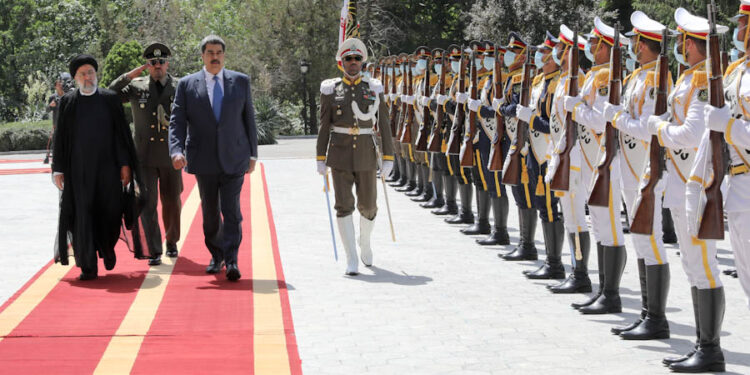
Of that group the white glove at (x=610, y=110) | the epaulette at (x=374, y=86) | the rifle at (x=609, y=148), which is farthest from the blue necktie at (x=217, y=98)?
the white glove at (x=610, y=110)

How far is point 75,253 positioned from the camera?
32.2 ft

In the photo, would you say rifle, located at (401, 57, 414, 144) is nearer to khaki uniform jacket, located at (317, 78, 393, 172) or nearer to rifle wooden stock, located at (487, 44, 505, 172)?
rifle wooden stock, located at (487, 44, 505, 172)

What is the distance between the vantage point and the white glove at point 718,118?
5.89 m

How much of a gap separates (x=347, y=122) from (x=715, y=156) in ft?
16.3

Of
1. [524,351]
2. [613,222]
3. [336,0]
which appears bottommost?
[524,351]

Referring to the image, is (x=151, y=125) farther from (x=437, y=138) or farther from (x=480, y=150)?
(x=437, y=138)

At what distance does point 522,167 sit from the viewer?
34.6 ft

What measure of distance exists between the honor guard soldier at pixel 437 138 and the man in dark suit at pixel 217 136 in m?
5.22

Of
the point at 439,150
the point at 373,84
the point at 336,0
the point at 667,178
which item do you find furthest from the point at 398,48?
the point at 667,178

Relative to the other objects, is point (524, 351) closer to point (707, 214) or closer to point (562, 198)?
point (707, 214)

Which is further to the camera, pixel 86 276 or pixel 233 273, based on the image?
pixel 86 276

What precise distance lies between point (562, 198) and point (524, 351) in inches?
91.8

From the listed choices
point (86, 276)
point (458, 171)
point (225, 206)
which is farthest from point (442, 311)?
point (458, 171)

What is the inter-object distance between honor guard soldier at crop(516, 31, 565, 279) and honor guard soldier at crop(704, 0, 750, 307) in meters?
3.43
